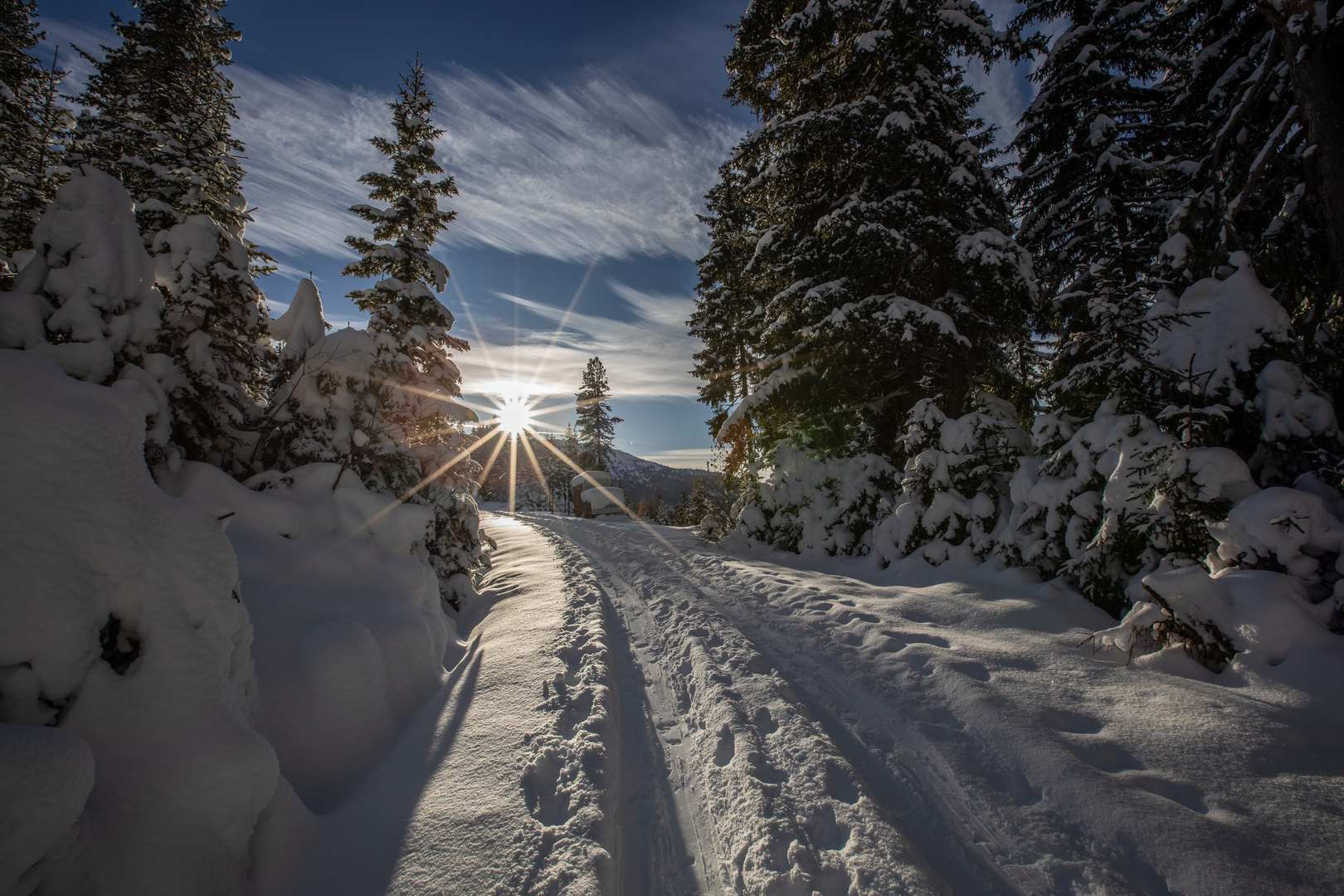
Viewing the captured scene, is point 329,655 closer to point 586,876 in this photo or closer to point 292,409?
point 586,876

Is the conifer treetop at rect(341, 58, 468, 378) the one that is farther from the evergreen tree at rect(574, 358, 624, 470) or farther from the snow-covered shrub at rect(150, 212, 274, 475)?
the evergreen tree at rect(574, 358, 624, 470)

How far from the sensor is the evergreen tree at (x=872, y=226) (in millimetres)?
8484

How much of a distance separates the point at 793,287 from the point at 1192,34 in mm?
6992

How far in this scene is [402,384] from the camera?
24.0 ft

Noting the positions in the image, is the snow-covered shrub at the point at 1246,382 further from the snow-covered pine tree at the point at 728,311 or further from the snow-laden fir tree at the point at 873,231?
the snow-covered pine tree at the point at 728,311

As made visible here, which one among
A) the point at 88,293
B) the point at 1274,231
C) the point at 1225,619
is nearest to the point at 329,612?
the point at 88,293

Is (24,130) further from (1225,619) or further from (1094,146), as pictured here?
(1094,146)

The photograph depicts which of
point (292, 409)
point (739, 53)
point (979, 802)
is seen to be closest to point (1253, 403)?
point (979, 802)

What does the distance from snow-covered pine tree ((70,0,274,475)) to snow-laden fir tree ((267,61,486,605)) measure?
592mm

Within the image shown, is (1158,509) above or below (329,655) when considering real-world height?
above

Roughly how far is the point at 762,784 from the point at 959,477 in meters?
6.31

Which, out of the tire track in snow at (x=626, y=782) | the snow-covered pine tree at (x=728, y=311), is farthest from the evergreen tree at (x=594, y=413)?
the tire track in snow at (x=626, y=782)

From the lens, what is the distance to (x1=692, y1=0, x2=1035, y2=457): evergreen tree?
27.8 feet

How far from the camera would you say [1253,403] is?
4203 mm
